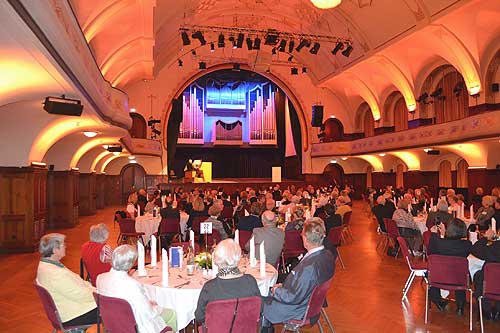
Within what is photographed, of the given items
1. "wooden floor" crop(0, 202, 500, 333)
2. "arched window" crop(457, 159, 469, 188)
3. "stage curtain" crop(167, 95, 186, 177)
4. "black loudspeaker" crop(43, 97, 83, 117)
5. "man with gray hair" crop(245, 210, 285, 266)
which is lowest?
"wooden floor" crop(0, 202, 500, 333)

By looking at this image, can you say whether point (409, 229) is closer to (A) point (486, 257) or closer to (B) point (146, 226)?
(A) point (486, 257)

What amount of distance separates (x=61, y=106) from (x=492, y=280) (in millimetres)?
7122

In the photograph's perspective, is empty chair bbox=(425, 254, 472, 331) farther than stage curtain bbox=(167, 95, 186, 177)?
No

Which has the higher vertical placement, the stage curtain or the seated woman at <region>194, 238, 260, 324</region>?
the stage curtain

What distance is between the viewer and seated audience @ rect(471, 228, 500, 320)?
509cm

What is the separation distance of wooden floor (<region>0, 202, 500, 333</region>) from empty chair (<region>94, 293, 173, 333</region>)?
7.44 feet

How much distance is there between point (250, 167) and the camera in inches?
1215

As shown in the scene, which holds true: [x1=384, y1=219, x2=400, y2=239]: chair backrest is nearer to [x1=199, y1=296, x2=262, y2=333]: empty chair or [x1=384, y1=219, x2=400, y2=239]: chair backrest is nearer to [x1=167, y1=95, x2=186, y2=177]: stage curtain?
[x1=199, y1=296, x2=262, y2=333]: empty chair

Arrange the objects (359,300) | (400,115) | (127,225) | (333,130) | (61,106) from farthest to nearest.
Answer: (333,130) < (400,115) < (127,225) < (61,106) < (359,300)

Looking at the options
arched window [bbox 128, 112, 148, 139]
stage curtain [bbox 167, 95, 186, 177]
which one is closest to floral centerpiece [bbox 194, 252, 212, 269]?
arched window [bbox 128, 112, 148, 139]

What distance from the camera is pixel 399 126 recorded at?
80.3 feet

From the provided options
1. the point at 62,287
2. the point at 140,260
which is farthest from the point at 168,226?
the point at 62,287

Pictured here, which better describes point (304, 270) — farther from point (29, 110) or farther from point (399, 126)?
point (399, 126)

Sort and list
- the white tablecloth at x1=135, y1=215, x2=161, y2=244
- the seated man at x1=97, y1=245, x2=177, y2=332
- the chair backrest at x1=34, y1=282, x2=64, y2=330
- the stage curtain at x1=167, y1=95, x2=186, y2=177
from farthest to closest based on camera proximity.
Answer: the stage curtain at x1=167, y1=95, x2=186, y2=177 → the white tablecloth at x1=135, y1=215, x2=161, y2=244 → the chair backrest at x1=34, y1=282, x2=64, y2=330 → the seated man at x1=97, y1=245, x2=177, y2=332
